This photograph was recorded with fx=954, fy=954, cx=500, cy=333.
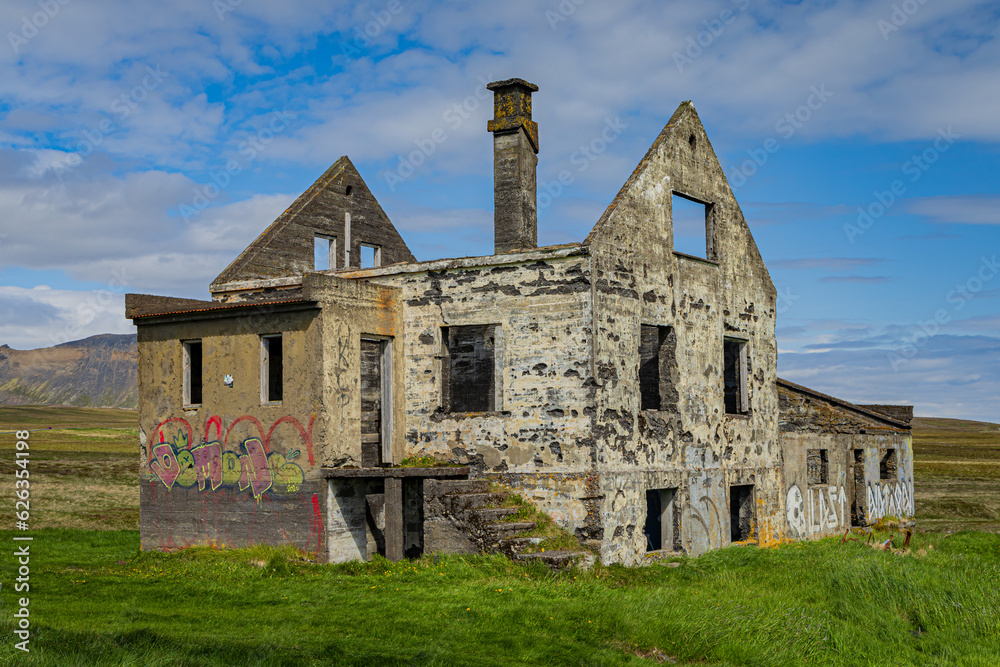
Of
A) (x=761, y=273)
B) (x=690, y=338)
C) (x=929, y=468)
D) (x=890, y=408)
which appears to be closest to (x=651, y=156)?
(x=690, y=338)

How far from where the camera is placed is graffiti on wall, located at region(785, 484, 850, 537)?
21656 millimetres

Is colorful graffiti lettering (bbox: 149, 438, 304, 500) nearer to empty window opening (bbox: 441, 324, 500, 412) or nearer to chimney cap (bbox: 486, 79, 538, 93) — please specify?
empty window opening (bbox: 441, 324, 500, 412)

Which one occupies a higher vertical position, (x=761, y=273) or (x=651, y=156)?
(x=651, y=156)

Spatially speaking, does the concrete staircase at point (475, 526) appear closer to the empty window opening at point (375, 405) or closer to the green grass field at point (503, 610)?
the green grass field at point (503, 610)

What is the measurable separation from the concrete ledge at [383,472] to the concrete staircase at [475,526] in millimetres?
185

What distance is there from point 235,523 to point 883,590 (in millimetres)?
10741

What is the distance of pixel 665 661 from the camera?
1080 centimetres

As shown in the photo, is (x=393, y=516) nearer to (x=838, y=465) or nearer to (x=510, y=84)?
(x=510, y=84)

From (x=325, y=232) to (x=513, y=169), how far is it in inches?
255

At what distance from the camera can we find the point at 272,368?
838 inches

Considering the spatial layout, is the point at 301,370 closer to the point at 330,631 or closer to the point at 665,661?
the point at 330,631

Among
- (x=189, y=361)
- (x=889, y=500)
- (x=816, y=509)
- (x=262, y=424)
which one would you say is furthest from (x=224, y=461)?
(x=889, y=500)

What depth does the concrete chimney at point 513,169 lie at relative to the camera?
715 inches

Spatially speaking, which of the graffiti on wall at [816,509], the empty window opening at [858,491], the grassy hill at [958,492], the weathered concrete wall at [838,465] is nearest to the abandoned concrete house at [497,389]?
the graffiti on wall at [816,509]
